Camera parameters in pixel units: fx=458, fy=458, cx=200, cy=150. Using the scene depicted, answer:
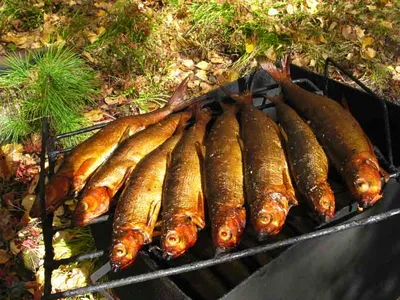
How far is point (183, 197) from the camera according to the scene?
2.64 meters

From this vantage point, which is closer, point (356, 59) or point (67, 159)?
point (67, 159)

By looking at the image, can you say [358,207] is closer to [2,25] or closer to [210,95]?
[210,95]

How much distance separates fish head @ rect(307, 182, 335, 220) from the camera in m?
2.46

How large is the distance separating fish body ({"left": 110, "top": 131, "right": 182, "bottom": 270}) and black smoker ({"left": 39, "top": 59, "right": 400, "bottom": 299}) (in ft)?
0.45

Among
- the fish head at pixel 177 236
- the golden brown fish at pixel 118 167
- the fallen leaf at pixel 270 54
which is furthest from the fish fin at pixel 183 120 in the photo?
the fallen leaf at pixel 270 54

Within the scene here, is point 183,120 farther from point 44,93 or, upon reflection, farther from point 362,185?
point 44,93

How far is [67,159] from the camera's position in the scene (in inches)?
127

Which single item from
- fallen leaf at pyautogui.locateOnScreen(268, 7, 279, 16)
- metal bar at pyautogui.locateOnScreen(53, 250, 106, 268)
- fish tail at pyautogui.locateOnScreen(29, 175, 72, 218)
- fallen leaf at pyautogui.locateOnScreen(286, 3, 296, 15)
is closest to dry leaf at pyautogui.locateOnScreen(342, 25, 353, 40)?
Result: fallen leaf at pyautogui.locateOnScreen(286, 3, 296, 15)

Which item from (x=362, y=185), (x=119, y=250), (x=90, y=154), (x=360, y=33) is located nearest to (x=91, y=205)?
(x=119, y=250)

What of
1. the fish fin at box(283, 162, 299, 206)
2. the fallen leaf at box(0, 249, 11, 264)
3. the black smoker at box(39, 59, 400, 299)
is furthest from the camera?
the fallen leaf at box(0, 249, 11, 264)

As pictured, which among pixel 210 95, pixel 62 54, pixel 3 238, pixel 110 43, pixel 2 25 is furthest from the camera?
pixel 2 25

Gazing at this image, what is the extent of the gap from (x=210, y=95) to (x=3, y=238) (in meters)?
2.31

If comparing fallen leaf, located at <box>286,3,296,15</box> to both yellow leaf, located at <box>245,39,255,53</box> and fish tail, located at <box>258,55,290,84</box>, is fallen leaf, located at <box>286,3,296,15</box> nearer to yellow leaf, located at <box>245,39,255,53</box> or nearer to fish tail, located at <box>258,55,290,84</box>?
yellow leaf, located at <box>245,39,255,53</box>

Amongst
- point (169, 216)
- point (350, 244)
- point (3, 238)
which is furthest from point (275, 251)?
point (3, 238)
